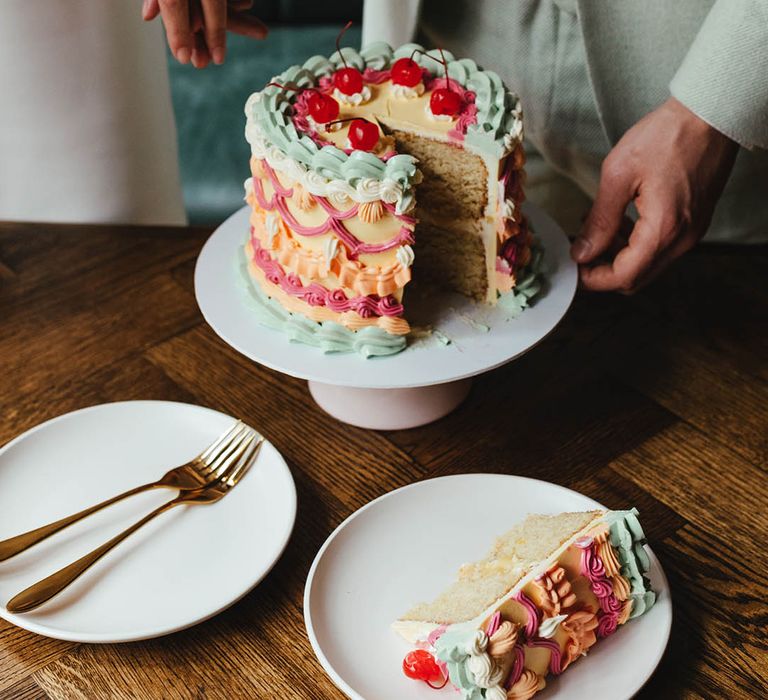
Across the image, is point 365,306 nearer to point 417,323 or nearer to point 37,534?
point 417,323

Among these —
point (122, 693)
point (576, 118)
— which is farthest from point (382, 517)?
point (576, 118)

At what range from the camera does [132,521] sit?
3.80 ft

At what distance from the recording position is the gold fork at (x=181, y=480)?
1.10m

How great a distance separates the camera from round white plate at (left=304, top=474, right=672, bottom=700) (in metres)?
0.94

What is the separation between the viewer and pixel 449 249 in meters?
1.49

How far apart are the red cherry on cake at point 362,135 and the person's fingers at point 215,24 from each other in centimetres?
38

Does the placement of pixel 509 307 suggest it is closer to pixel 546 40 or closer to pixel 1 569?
pixel 546 40

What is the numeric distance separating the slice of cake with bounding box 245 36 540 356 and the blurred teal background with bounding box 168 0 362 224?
5.58ft

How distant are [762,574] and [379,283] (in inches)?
23.9

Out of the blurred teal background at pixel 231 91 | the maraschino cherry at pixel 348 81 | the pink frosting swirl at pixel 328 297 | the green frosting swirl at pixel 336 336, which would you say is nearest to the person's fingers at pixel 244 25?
the maraschino cherry at pixel 348 81

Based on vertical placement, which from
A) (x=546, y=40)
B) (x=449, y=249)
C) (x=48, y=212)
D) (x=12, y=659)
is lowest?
(x=48, y=212)

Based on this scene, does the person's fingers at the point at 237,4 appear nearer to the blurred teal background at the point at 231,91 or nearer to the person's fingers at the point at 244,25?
the person's fingers at the point at 244,25

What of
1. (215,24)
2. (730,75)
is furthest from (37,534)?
(730,75)

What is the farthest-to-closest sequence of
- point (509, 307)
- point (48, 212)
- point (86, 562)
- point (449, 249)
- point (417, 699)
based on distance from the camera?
1. point (48, 212)
2. point (449, 249)
3. point (509, 307)
4. point (86, 562)
5. point (417, 699)
